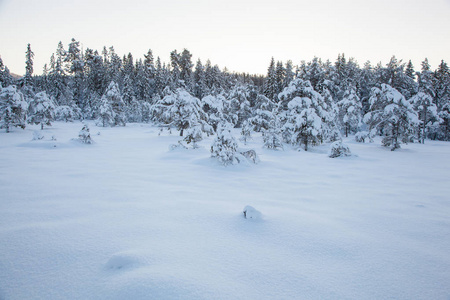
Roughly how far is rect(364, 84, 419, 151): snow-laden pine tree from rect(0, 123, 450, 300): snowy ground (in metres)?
14.0

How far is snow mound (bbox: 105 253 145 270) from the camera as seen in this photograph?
2.29 m

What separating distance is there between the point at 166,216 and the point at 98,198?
176 centimetres

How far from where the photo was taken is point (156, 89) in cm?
5291

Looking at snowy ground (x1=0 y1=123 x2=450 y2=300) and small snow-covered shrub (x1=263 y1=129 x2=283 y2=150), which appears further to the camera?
small snow-covered shrub (x1=263 y1=129 x2=283 y2=150)

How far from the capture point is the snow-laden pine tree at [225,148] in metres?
8.80

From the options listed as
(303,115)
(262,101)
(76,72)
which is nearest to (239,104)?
(262,101)

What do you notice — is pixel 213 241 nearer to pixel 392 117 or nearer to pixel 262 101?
pixel 392 117

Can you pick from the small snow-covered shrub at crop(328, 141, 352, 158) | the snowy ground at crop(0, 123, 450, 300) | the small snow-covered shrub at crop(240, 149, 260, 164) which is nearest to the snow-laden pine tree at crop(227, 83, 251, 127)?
the small snow-covered shrub at crop(328, 141, 352, 158)

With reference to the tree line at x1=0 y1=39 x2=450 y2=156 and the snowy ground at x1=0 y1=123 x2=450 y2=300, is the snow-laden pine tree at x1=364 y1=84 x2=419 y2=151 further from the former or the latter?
the snowy ground at x1=0 y1=123 x2=450 y2=300

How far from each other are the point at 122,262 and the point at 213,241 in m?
1.11

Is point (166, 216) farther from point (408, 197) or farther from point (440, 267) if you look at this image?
point (408, 197)

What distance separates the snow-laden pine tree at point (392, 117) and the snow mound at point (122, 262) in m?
20.4

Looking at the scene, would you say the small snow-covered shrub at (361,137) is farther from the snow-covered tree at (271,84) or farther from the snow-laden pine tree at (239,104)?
the snow-covered tree at (271,84)

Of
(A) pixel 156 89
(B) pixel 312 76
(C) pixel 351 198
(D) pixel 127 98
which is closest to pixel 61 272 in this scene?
(C) pixel 351 198
